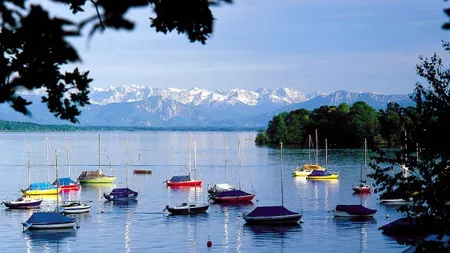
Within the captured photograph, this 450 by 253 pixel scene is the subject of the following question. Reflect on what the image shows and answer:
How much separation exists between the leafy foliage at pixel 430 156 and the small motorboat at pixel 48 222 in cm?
4283

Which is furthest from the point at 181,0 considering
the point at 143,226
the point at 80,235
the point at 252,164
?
the point at 252,164

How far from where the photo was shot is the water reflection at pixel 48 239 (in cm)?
5075

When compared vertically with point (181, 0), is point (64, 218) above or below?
below

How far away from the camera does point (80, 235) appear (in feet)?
184

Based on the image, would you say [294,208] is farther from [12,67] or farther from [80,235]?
[12,67]

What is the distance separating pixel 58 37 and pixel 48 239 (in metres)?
49.9

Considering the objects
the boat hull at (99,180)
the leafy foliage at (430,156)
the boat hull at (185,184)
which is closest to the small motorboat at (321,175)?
the boat hull at (185,184)

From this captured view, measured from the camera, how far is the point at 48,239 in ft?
178

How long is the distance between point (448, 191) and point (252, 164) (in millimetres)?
117500

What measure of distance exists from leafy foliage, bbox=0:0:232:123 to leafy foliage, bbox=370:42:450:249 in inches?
393

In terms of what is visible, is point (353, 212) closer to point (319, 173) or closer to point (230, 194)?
point (230, 194)

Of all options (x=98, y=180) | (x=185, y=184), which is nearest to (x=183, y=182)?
(x=185, y=184)

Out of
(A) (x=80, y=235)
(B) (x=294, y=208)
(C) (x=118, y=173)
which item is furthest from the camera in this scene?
(C) (x=118, y=173)

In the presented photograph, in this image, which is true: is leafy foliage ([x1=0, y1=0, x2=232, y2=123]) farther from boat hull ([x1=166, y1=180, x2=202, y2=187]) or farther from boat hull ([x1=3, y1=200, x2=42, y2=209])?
boat hull ([x1=166, y1=180, x2=202, y2=187])
